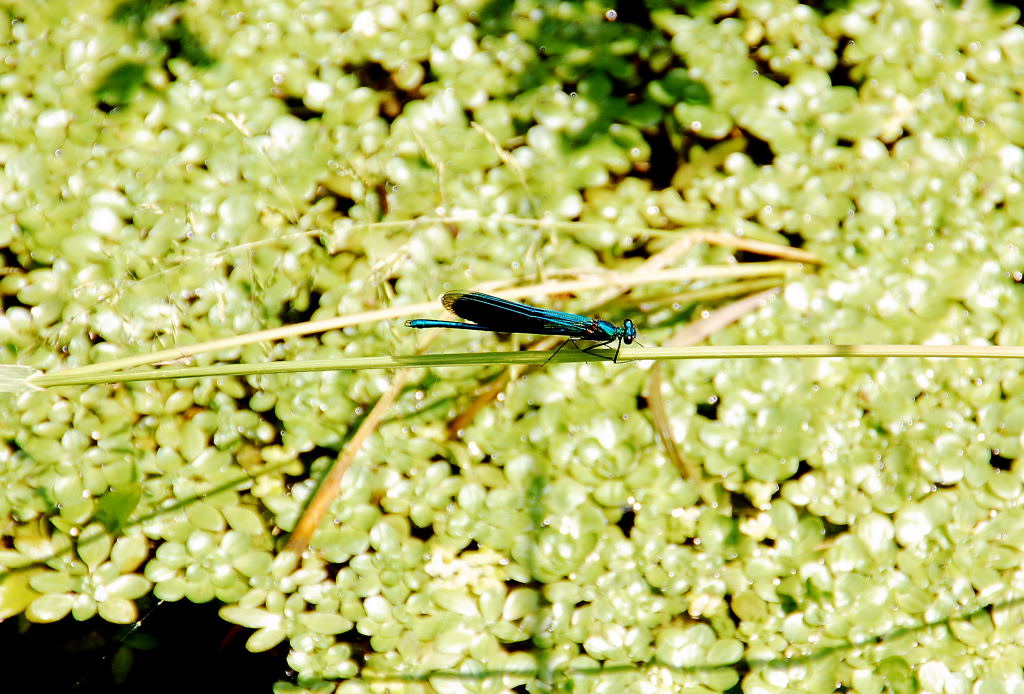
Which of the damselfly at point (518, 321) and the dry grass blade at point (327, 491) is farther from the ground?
the damselfly at point (518, 321)

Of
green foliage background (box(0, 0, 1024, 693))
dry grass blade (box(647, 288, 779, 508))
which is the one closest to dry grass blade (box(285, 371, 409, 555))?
green foliage background (box(0, 0, 1024, 693))

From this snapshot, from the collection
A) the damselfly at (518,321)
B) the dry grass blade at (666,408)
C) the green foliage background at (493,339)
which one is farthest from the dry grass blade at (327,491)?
the dry grass blade at (666,408)

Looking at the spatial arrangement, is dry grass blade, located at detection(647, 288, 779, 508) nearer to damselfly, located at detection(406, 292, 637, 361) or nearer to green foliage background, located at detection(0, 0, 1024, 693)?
green foliage background, located at detection(0, 0, 1024, 693)

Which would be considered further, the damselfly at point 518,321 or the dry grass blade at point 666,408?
the dry grass blade at point 666,408

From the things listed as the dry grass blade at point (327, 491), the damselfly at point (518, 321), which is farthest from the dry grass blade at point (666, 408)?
the dry grass blade at point (327, 491)

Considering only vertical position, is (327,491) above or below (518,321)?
below

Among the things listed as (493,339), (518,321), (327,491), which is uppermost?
(518,321)

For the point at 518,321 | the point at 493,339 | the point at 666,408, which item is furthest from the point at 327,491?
the point at 666,408

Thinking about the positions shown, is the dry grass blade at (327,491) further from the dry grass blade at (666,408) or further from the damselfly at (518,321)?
the dry grass blade at (666,408)

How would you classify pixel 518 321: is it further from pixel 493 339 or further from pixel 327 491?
pixel 327 491

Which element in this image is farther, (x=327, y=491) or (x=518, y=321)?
(x=327, y=491)
